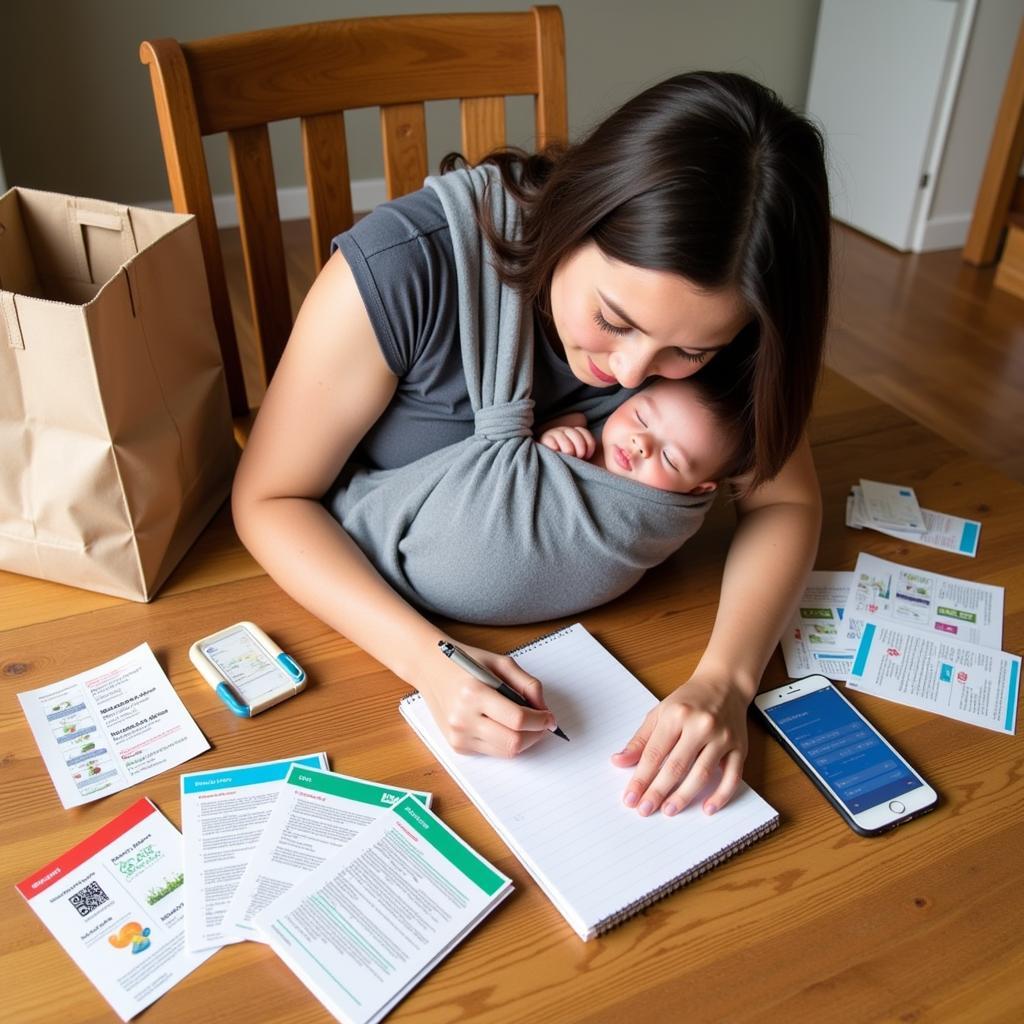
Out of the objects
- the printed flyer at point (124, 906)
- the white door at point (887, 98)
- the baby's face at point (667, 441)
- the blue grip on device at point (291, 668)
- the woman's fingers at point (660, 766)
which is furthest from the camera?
the white door at point (887, 98)

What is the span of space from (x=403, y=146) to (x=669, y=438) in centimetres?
62

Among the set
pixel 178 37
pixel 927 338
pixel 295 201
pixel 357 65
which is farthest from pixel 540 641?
pixel 295 201

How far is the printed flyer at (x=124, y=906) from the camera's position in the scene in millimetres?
765

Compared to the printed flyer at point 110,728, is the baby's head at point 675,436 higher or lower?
higher

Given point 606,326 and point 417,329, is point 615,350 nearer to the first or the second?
point 606,326

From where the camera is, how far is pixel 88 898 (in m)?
0.81

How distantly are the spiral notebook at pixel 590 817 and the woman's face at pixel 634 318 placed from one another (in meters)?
0.33

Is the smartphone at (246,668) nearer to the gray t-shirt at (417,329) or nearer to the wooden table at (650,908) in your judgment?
the wooden table at (650,908)

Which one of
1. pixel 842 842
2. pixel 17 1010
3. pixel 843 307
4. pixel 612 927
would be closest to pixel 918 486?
pixel 842 842

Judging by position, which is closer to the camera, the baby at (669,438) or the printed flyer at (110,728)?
the printed flyer at (110,728)

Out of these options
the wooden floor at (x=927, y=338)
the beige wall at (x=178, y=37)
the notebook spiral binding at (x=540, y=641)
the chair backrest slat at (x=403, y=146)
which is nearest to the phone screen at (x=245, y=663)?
the notebook spiral binding at (x=540, y=641)

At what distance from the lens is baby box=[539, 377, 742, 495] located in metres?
1.12

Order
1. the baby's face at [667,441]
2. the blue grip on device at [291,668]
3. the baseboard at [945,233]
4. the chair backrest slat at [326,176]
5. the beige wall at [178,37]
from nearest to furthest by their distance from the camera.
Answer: the blue grip on device at [291,668] → the baby's face at [667,441] → the chair backrest slat at [326,176] → the beige wall at [178,37] → the baseboard at [945,233]

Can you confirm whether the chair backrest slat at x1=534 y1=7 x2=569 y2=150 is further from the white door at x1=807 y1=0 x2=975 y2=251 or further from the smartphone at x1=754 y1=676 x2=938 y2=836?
the white door at x1=807 y1=0 x2=975 y2=251
